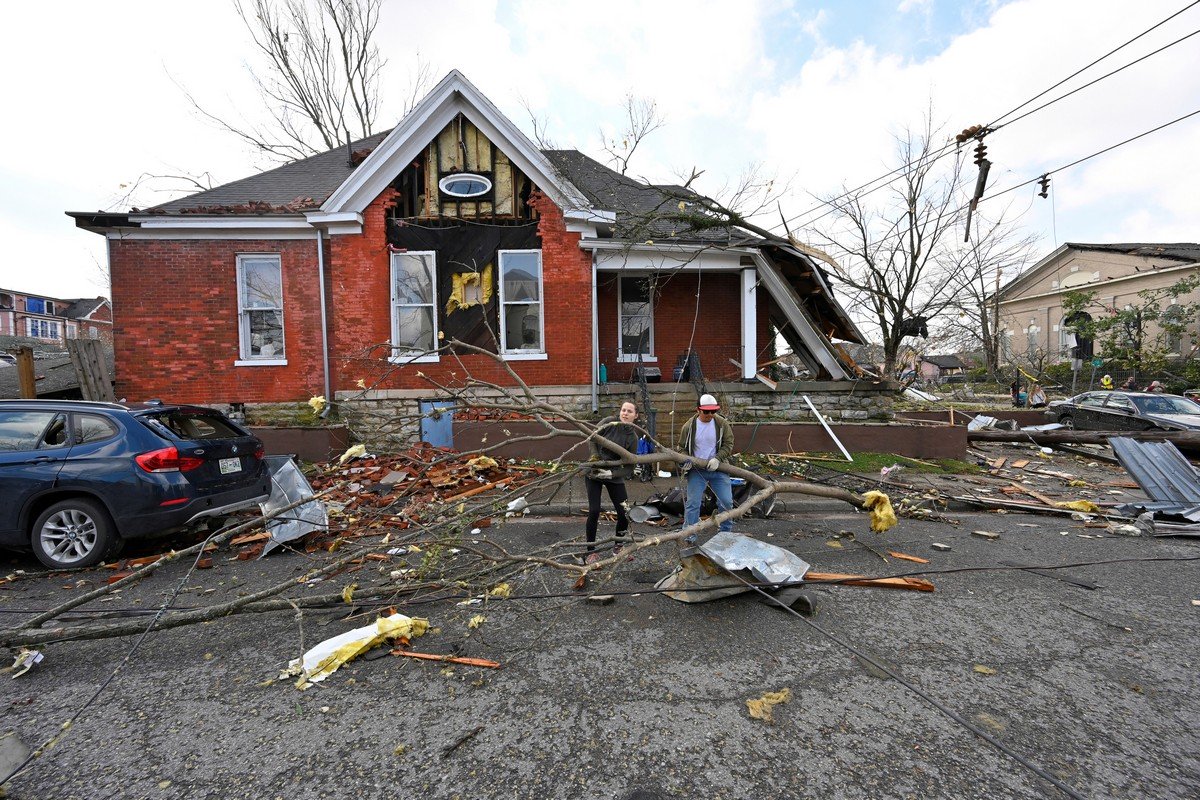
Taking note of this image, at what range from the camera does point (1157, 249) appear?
86.5 feet

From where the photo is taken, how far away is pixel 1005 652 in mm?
3377

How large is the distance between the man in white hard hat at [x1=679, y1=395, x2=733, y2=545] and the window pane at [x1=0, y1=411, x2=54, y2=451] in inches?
255

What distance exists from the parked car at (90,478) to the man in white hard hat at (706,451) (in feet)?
16.1

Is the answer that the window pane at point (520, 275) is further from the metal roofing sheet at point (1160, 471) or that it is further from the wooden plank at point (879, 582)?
the metal roofing sheet at point (1160, 471)

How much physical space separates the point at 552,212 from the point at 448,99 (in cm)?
273

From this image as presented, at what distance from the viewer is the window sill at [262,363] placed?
1025cm

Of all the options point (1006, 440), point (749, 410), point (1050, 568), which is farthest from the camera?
point (1006, 440)

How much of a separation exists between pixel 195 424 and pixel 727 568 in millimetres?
5708

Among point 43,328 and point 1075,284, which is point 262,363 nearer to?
point 1075,284

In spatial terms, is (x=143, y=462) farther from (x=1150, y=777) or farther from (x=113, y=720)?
(x=1150, y=777)

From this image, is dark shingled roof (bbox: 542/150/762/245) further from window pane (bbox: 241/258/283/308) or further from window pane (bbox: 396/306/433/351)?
window pane (bbox: 241/258/283/308)

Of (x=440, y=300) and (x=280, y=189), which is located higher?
(x=280, y=189)

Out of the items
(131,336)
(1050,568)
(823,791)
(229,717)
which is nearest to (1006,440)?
(1050,568)

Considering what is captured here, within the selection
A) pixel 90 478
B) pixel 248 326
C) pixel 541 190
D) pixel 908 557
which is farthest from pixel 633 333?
pixel 90 478
